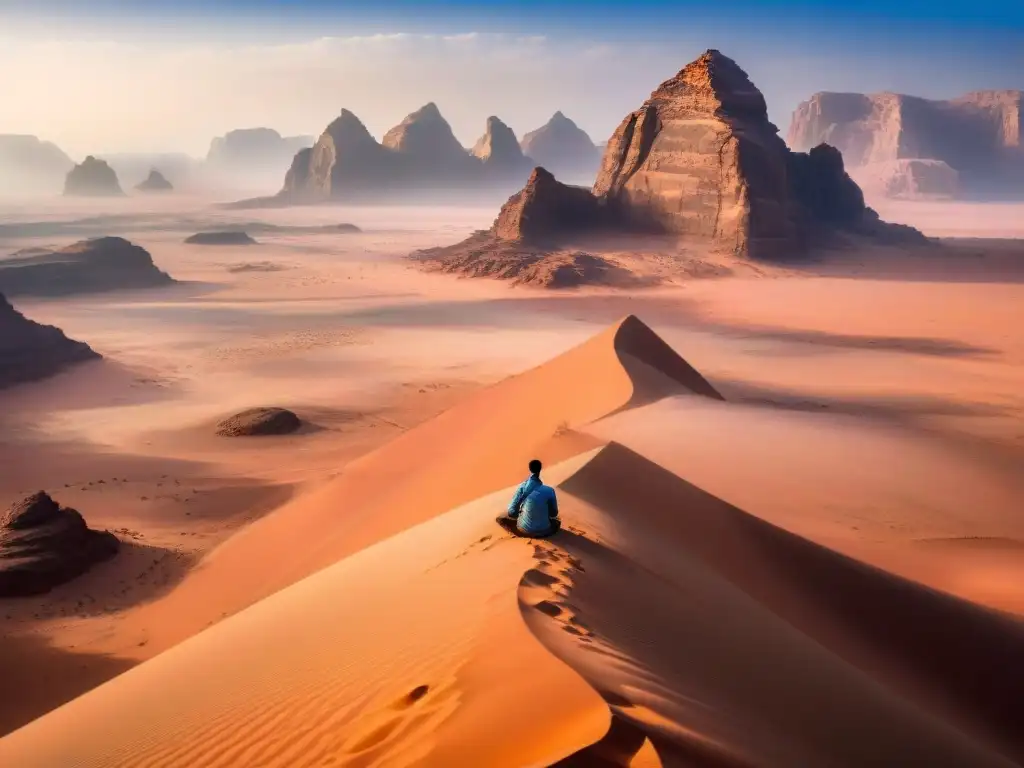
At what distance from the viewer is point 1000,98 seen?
103812mm

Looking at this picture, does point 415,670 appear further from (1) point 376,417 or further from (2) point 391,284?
(2) point 391,284

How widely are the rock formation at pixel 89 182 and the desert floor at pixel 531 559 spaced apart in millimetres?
111943

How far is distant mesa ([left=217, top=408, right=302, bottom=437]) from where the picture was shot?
60.1ft

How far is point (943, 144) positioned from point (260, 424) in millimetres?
112196

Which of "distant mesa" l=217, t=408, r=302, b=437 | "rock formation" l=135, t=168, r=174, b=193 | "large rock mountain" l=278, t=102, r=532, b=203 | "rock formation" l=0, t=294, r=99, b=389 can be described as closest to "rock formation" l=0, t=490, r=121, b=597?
"distant mesa" l=217, t=408, r=302, b=437

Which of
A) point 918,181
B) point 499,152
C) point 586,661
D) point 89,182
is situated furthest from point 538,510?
point 89,182

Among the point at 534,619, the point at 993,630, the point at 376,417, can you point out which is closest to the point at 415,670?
the point at 534,619

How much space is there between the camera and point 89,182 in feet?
413

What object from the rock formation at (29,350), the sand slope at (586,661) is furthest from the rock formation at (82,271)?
the sand slope at (586,661)

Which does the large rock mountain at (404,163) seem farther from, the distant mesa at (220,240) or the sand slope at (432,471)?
the sand slope at (432,471)

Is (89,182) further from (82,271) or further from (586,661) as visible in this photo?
(586,661)

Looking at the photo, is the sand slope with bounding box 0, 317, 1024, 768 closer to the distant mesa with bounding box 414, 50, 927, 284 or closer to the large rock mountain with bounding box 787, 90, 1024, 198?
the distant mesa with bounding box 414, 50, 927, 284

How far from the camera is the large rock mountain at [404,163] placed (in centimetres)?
10531

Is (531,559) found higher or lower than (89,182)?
lower
